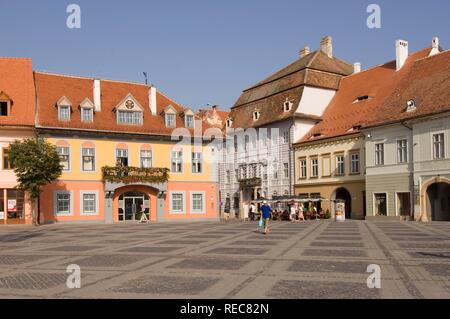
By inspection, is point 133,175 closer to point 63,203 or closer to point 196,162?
point 63,203

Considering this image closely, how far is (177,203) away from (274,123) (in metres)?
14.7

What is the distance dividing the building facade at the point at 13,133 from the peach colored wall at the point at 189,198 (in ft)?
36.1

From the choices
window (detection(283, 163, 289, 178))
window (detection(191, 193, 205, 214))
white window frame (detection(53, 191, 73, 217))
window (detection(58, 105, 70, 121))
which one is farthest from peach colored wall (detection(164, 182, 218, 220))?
window (detection(58, 105, 70, 121))

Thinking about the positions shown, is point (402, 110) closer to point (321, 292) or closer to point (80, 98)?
point (80, 98)

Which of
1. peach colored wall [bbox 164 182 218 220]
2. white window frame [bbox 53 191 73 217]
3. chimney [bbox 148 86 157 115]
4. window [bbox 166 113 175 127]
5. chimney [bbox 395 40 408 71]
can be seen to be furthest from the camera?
chimney [bbox 395 40 408 71]

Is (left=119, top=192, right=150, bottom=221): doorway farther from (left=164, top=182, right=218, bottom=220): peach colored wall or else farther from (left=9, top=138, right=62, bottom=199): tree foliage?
(left=9, top=138, right=62, bottom=199): tree foliage

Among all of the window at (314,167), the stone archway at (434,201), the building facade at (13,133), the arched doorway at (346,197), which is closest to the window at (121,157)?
the building facade at (13,133)

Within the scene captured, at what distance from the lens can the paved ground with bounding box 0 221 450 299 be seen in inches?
393

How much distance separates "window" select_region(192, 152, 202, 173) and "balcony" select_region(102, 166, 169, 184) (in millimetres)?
3219

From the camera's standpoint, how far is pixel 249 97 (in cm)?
6312

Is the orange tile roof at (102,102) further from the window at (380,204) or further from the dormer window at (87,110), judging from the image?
the window at (380,204)

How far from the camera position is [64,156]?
4175 cm

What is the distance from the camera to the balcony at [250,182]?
58.2 m

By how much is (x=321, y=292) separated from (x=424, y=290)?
1.81 meters
